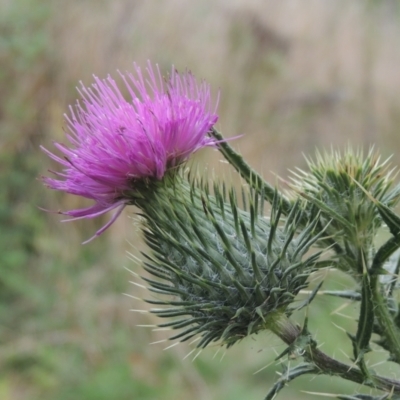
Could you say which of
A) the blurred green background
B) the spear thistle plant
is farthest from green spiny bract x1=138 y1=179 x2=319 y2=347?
the blurred green background

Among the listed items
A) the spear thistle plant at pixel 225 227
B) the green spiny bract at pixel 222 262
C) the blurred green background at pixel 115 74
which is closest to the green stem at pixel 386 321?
the spear thistle plant at pixel 225 227

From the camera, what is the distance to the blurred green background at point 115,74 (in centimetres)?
530

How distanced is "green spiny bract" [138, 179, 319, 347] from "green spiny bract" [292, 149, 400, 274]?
10 centimetres

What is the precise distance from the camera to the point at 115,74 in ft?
21.6

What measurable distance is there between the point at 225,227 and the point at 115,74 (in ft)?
17.3

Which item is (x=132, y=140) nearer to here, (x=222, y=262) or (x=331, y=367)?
(x=222, y=262)

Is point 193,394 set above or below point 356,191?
below

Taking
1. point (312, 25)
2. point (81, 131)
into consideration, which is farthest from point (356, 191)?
point (312, 25)

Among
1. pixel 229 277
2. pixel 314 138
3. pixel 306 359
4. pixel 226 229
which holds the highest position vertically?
pixel 314 138

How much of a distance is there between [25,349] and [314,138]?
189 inches

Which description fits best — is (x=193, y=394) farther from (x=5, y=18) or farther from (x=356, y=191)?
(x=5, y=18)

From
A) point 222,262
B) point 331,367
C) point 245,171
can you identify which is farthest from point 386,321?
point 245,171

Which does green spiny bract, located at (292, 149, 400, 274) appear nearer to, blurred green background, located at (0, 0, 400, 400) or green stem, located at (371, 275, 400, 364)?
green stem, located at (371, 275, 400, 364)

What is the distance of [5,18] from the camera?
655cm
